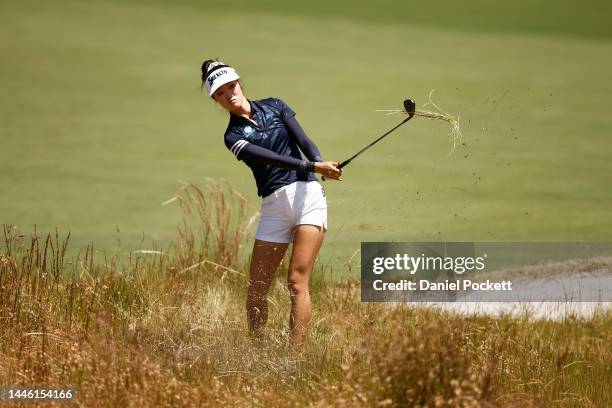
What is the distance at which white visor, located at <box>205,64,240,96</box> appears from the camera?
528cm

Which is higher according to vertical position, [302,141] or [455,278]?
[302,141]

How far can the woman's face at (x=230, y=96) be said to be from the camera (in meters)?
5.30

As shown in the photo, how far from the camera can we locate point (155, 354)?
5.02 metres

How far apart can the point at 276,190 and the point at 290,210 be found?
0.40 feet

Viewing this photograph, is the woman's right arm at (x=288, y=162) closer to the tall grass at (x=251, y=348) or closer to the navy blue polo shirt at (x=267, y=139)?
the navy blue polo shirt at (x=267, y=139)

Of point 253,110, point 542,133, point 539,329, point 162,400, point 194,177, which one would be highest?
point 542,133

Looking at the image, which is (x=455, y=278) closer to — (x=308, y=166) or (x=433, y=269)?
(x=433, y=269)

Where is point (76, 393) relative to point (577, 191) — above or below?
below

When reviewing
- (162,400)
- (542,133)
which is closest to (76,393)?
(162,400)

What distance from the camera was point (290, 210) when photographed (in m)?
5.26

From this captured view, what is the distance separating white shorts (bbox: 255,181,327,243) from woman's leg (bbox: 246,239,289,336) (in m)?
0.05

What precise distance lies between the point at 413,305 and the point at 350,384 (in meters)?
1.86

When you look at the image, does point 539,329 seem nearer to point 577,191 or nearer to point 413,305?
point 413,305

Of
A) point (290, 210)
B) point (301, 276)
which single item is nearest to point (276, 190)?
point (290, 210)
